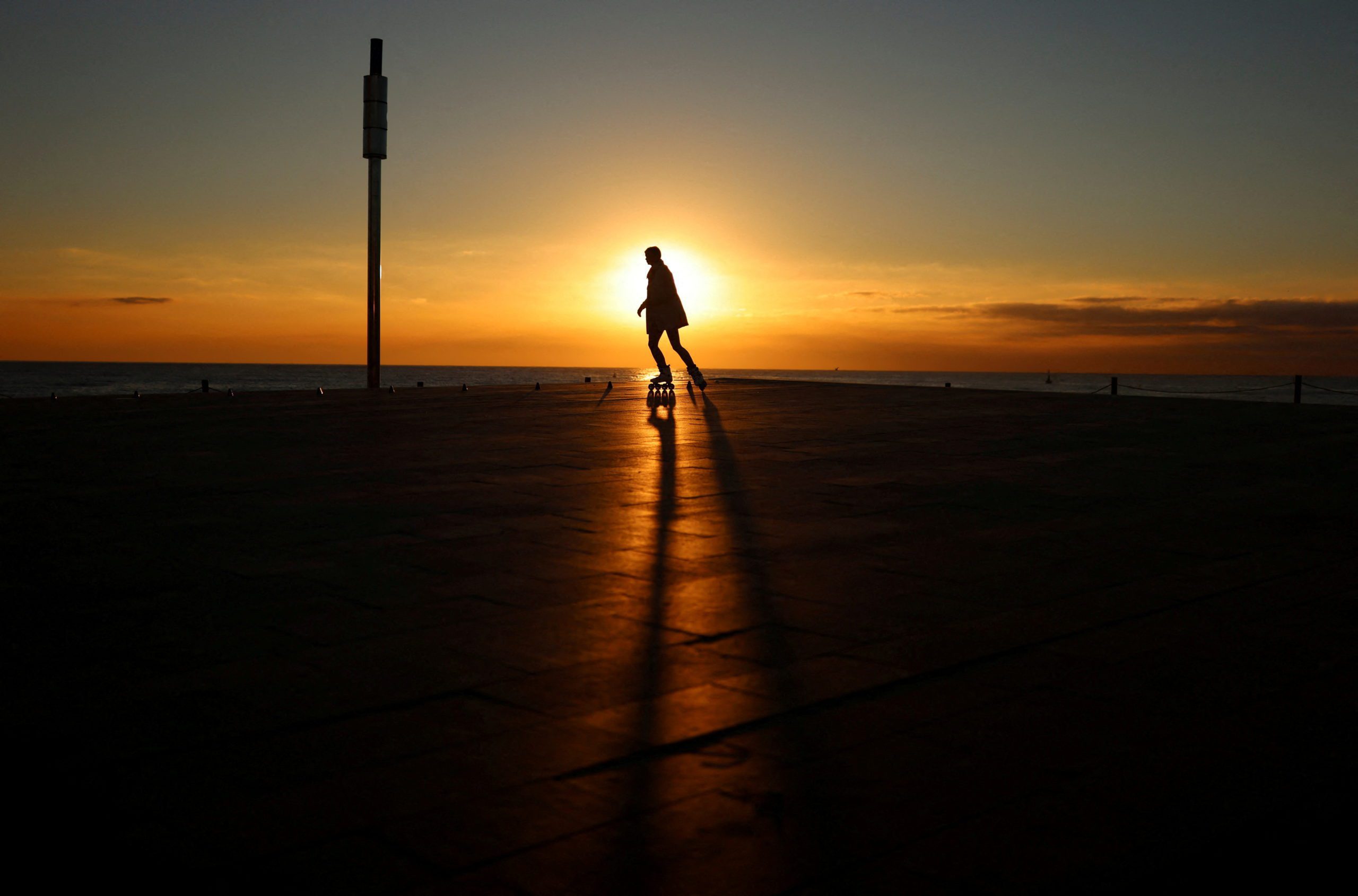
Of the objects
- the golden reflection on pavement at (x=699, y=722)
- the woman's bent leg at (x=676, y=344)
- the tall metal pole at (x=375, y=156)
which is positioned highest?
the tall metal pole at (x=375, y=156)

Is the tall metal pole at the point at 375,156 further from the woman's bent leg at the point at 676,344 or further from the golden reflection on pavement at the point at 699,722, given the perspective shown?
the golden reflection on pavement at the point at 699,722

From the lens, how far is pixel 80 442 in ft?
36.2

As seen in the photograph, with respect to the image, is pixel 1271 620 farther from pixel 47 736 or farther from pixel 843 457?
pixel 843 457

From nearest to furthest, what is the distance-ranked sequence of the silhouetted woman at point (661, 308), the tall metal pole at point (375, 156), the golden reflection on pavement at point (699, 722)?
the golden reflection on pavement at point (699, 722) < the silhouetted woman at point (661, 308) < the tall metal pole at point (375, 156)

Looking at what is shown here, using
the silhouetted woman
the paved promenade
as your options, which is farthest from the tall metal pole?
the paved promenade

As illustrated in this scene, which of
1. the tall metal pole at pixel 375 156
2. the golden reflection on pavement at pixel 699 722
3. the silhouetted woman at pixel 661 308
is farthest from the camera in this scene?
the tall metal pole at pixel 375 156

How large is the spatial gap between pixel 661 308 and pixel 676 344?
0.57 meters

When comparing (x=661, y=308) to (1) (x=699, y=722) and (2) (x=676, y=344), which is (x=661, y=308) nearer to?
(2) (x=676, y=344)

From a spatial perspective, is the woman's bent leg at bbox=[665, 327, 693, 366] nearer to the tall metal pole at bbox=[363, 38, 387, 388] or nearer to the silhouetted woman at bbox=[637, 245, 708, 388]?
the silhouetted woman at bbox=[637, 245, 708, 388]

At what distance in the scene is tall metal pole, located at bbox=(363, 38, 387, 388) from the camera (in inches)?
873

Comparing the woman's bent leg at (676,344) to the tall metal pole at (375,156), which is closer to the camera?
the woman's bent leg at (676,344)

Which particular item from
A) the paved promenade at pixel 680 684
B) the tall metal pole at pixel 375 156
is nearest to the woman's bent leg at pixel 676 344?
the tall metal pole at pixel 375 156

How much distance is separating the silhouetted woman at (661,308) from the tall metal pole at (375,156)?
21.7 ft

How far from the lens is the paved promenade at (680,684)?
8.28 ft
